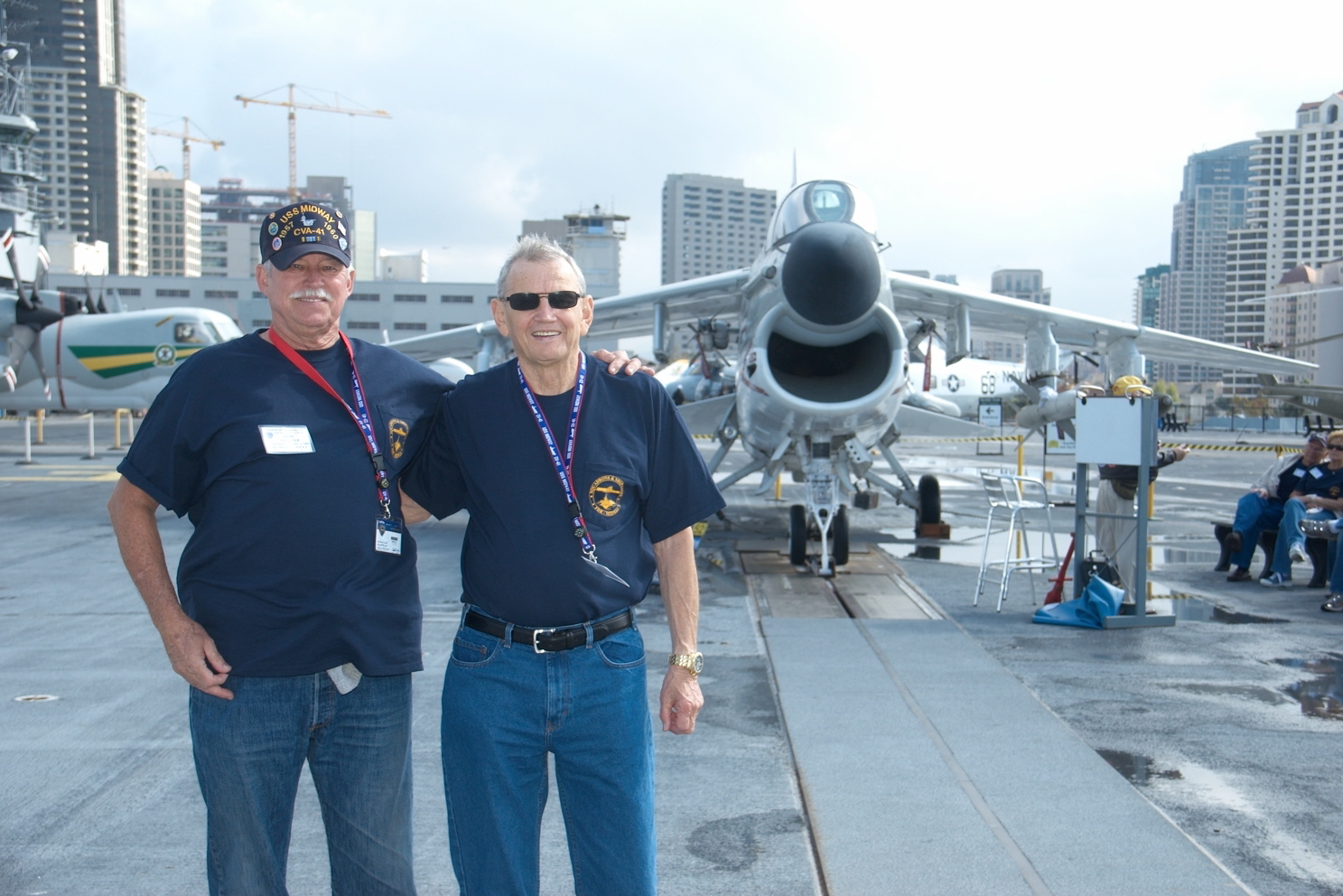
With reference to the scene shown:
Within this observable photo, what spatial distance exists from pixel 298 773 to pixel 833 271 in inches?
248

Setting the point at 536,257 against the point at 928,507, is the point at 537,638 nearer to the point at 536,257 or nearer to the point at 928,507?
the point at 536,257

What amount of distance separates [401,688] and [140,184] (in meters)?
190

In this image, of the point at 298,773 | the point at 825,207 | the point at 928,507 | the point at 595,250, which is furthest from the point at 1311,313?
the point at 298,773

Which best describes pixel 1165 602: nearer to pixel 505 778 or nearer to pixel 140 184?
pixel 505 778

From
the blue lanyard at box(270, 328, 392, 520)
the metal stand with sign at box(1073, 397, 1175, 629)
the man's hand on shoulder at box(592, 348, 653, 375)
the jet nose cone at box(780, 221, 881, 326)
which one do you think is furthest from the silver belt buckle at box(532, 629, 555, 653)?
the jet nose cone at box(780, 221, 881, 326)

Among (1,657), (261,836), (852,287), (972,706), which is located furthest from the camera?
(852,287)

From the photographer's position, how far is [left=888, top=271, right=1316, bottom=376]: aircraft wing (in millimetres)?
11484

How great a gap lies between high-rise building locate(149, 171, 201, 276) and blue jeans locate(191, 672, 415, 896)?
212101mm

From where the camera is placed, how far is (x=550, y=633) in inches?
98.3

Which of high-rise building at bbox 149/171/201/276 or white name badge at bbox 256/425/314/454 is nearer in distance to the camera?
white name badge at bbox 256/425/314/454

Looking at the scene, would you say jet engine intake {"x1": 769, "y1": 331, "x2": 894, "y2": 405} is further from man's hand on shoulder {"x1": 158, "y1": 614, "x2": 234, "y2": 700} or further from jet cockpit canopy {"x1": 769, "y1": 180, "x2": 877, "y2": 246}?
man's hand on shoulder {"x1": 158, "y1": 614, "x2": 234, "y2": 700}

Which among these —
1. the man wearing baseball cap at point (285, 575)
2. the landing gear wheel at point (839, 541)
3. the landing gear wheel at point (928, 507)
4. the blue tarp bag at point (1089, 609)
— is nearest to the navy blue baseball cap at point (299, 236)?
the man wearing baseball cap at point (285, 575)

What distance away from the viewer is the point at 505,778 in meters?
2.47

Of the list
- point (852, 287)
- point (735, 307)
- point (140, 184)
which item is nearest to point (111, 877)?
point (852, 287)
